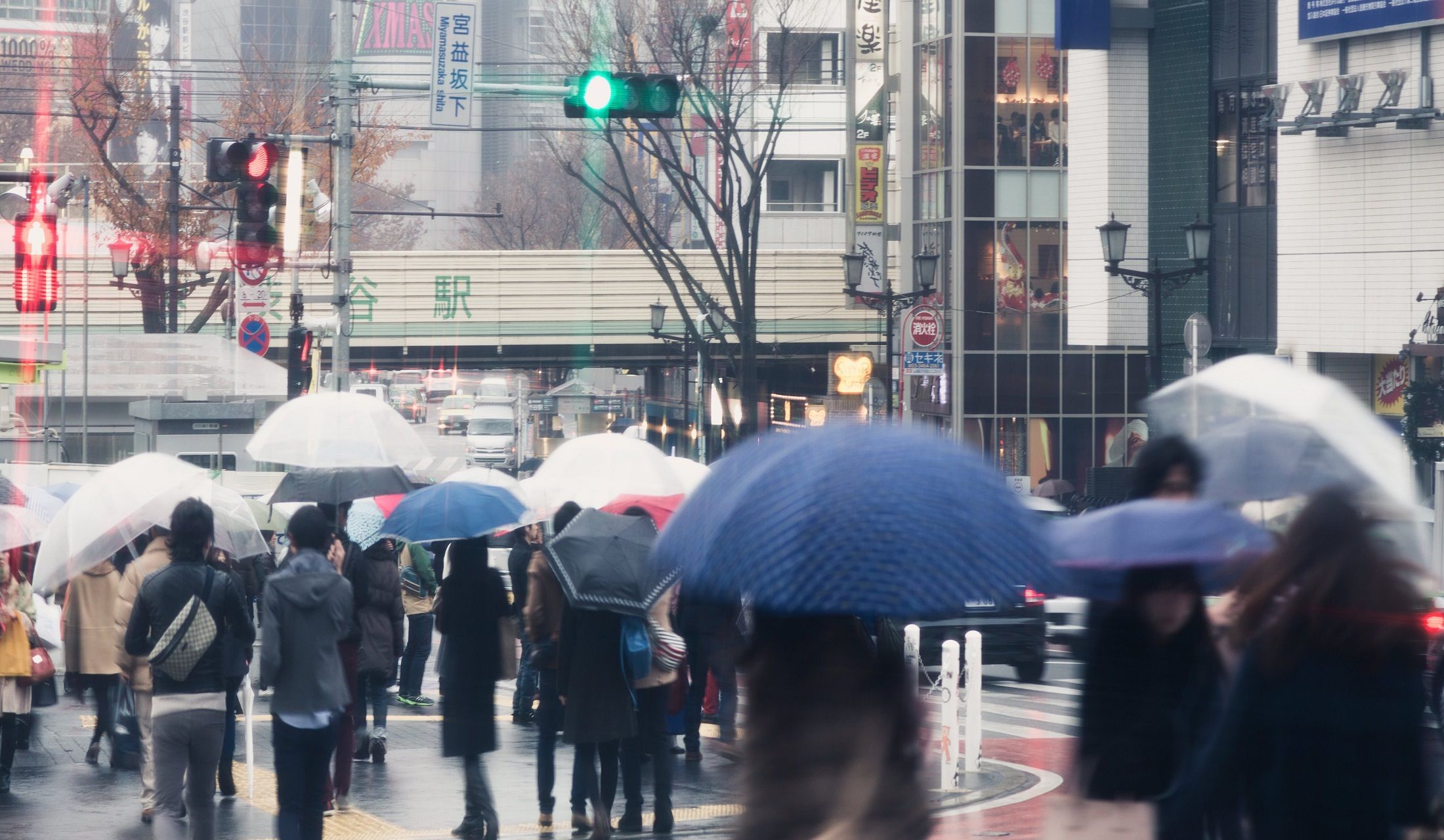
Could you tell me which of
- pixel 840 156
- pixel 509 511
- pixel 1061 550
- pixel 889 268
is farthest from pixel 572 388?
pixel 1061 550

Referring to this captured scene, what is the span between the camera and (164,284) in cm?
3684

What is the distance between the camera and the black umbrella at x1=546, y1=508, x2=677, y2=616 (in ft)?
29.6

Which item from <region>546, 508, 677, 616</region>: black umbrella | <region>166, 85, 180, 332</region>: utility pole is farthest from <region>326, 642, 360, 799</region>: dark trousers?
<region>166, 85, 180, 332</region>: utility pole

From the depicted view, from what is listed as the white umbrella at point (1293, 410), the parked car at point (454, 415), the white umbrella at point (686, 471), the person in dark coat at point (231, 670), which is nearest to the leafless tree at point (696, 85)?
the white umbrella at point (686, 471)

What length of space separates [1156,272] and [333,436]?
55.1 ft

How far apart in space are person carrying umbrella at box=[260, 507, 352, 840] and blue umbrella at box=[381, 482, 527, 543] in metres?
1.84

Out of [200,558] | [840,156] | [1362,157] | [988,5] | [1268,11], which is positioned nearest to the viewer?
[200,558]

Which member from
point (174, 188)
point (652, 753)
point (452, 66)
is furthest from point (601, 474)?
point (174, 188)

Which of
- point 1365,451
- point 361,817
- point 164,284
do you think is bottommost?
point 361,817

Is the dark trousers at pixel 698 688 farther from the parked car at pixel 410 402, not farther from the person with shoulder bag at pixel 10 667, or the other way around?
the parked car at pixel 410 402

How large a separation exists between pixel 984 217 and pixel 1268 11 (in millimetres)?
9955

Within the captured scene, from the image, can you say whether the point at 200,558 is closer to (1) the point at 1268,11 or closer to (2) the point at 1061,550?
(2) the point at 1061,550

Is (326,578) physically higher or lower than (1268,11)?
lower

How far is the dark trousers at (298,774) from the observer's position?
767 cm
